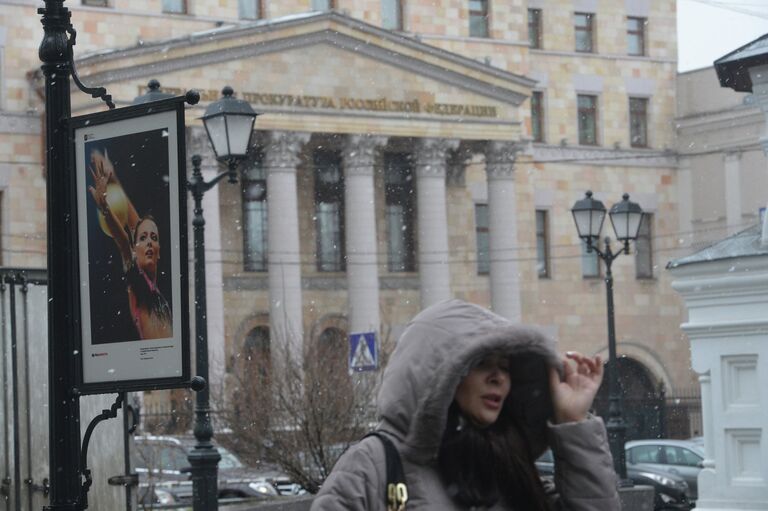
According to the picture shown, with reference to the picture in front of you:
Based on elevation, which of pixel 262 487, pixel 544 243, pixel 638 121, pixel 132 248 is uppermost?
pixel 638 121

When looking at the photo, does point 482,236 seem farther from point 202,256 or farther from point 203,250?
point 202,256

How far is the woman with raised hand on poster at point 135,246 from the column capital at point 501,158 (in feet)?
151

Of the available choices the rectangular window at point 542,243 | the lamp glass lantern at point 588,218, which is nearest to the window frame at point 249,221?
the rectangular window at point 542,243

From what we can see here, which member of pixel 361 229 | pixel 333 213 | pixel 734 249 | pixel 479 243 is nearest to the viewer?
pixel 734 249

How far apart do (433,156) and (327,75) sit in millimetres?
4540

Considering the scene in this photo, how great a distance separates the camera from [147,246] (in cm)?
752

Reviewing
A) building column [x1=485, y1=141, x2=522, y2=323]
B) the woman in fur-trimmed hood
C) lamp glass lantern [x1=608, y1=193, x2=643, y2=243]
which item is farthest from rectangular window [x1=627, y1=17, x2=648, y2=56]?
the woman in fur-trimmed hood

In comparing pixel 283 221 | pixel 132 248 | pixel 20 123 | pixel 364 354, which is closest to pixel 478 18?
pixel 283 221

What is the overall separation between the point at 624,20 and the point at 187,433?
31.4m

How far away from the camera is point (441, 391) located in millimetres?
4641

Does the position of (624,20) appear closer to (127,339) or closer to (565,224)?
A: (565,224)

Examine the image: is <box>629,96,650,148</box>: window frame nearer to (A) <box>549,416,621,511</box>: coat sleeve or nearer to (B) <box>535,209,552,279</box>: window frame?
(B) <box>535,209,552,279</box>: window frame

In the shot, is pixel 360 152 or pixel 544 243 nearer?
pixel 360 152

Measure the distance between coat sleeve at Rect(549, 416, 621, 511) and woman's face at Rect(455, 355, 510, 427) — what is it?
20 cm
